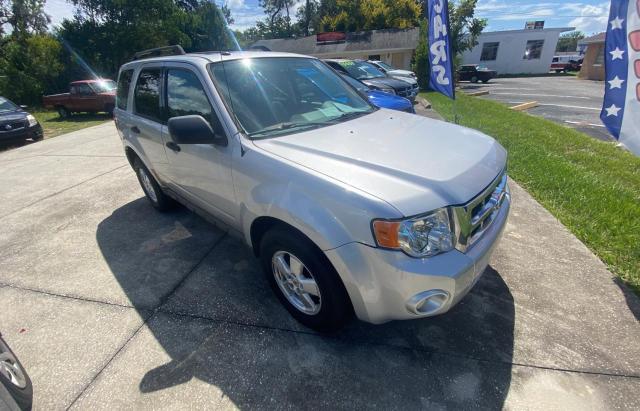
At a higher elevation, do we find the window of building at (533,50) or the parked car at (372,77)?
the window of building at (533,50)

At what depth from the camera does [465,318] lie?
2410 millimetres

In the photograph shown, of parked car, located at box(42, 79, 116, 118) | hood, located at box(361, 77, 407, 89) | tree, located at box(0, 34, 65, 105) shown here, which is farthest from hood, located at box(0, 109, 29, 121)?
tree, located at box(0, 34, 65, 105)

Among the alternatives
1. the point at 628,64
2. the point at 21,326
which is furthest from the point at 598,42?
the point at 21,326

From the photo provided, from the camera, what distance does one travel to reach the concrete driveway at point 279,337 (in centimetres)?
194

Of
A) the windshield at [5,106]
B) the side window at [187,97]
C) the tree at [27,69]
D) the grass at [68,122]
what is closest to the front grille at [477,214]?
the side window at [187,97]

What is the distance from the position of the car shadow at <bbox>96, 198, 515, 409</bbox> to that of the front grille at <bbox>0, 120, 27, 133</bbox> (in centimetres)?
1015

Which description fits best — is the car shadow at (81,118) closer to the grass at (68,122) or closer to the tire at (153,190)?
the grass at (68,122)

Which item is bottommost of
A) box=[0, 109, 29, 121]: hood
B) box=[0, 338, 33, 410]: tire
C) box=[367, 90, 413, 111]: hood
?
box=[0, 338, 33, 410]: tire

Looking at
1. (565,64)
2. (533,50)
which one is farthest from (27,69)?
(565,64)

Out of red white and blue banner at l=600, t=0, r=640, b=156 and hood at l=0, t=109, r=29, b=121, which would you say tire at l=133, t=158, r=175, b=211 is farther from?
hood at l=0, t=109, r=29, b=121

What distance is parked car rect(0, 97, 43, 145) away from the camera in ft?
31.7

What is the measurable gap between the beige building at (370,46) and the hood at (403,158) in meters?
30.9

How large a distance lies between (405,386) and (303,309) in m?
0.80

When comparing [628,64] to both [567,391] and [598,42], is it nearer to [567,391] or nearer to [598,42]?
[567,391]
